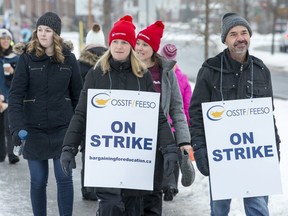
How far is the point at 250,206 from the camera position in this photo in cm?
532

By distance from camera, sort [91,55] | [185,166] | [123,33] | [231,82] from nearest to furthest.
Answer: [231,82] → [123,33] → [185,166] → [91,55]

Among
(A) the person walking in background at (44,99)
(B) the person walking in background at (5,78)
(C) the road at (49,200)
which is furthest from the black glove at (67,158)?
(B) the person walking in background at (5,78)

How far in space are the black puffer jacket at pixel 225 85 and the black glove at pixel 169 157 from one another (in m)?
0.16

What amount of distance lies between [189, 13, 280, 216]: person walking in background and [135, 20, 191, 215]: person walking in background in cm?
44

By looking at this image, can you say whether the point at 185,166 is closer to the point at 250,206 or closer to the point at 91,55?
the point at 250,206

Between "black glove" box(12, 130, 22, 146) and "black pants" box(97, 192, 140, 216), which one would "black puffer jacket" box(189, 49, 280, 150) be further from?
"black glove" box(12, 130, 22, 146)

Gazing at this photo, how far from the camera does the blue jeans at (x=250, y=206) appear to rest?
17.4ft

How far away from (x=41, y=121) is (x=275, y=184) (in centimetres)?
217

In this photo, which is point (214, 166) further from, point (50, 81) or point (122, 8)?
point (122, 8)

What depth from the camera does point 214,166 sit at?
5.21 meters

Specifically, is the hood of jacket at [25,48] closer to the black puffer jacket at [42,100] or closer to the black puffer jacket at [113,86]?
the black puffer jacket at [42,100]

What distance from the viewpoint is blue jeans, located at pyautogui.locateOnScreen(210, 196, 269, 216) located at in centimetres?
529

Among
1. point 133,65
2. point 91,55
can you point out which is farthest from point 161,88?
point 91,55

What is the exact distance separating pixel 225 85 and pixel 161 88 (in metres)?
0.75
